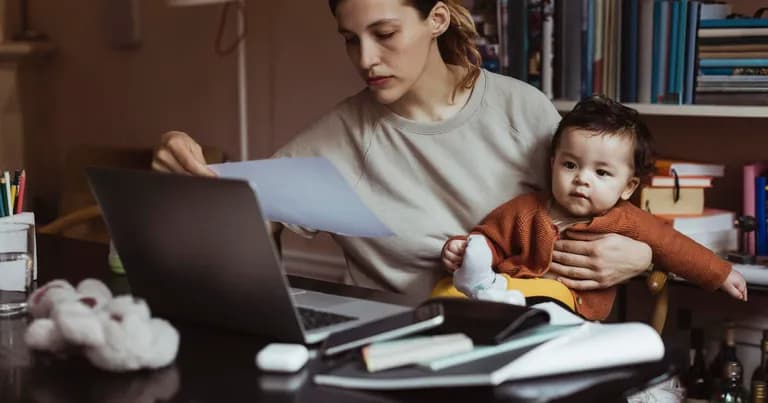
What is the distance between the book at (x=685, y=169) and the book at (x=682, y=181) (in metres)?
0.01

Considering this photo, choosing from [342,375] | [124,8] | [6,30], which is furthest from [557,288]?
[6,30]

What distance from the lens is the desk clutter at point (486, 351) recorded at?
1001mm

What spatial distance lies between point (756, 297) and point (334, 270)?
1.36 metres

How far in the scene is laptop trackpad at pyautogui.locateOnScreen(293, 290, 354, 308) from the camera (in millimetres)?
1326

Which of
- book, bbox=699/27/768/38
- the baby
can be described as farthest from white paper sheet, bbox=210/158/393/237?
book, bbox=699/27/768/38

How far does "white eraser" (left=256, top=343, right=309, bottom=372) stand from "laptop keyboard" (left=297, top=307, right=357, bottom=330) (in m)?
0.09

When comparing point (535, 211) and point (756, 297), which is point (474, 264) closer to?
point (535, 211)

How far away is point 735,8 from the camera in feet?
8.55

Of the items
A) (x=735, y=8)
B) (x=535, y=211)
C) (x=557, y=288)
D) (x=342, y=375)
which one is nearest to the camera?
(x=342, y=375)

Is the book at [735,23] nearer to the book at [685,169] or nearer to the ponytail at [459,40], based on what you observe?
the book at [685,169]

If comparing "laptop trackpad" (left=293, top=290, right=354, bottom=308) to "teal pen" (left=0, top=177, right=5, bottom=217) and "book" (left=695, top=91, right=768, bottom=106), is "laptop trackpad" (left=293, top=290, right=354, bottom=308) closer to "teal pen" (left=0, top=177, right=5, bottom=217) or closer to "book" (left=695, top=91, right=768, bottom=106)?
"teal pen" (left=0, top=177, right=5, bottom=217)

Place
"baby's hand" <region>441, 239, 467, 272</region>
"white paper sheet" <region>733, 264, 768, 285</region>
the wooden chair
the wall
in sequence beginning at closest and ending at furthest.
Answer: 1. "baby's hand" <region>441, 239, 467, 272</region>
2. "white paper sheet" <region>733, 264, 768, 285</region>
3. the wall
4. the wooden chair

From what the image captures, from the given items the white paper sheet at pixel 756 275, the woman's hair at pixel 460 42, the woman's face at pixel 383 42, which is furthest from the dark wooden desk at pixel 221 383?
the white paper sheet at pixel 756 275

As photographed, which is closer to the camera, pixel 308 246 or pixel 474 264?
pixel 474 264
